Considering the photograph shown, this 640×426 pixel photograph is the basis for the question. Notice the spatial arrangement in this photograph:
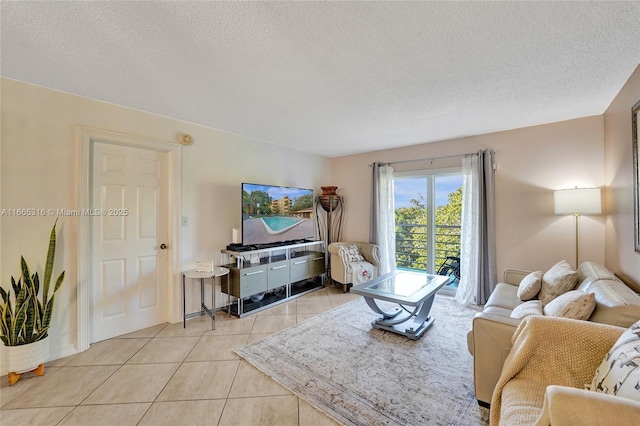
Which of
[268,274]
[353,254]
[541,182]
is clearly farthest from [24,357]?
[541,182]

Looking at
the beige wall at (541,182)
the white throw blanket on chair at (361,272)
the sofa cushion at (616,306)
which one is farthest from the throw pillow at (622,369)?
the white throw blanket on chair at (361,272)

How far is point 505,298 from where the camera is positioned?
2535 mm

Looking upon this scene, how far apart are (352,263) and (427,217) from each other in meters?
1.44

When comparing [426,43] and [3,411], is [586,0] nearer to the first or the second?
[426,43]

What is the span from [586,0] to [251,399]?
3.06 m

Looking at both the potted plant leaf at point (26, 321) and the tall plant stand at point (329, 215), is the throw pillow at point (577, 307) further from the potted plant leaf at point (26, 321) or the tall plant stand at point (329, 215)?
the potted plant leaf at point (26, 321)

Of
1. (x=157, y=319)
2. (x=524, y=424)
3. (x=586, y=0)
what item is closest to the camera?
(x=524, y=424)

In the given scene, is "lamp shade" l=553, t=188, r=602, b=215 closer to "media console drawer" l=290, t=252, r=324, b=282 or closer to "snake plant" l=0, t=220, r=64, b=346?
"media console drawer" l=290, t=252, r=324, b=282

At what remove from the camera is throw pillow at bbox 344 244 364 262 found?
433 cm

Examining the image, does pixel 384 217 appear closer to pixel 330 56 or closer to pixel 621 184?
pixel 621 184

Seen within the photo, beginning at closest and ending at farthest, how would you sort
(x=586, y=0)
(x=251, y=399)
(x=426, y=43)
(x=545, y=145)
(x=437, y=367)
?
(x=586, y=0)
(x=426, y=43)
(x=251, y=399)
(x=437, y=367)
(x=545, y=145)

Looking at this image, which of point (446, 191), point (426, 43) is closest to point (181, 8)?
point (426, 43)

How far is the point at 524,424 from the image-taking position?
1.08m

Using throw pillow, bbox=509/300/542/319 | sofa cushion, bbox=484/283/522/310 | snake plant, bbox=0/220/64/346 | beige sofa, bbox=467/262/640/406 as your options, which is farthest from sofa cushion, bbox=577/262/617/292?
snake plant, bbox=0/220/64/346
